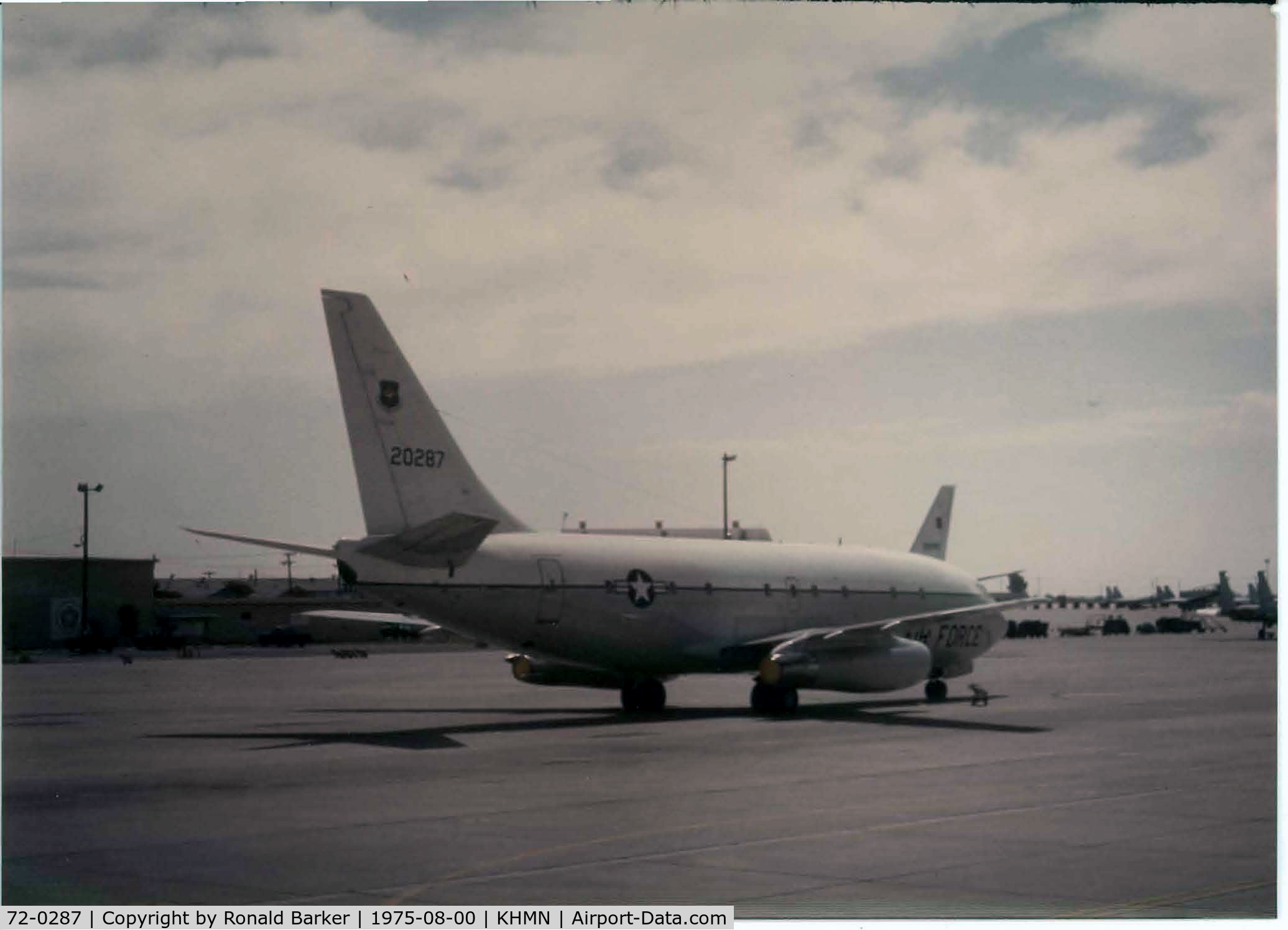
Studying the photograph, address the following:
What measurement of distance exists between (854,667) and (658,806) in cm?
1582

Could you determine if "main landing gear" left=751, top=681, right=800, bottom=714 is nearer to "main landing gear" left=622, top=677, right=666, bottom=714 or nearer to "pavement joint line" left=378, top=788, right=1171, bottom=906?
"main landing gear" left=622, top=677, right=666, bottom=714

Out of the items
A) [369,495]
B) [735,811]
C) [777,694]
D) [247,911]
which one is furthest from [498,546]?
[247,911]

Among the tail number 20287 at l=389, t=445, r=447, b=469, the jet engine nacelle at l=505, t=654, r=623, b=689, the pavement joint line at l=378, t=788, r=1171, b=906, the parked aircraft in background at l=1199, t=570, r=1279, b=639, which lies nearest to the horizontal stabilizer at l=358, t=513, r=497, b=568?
the tail number 20287 at l=389, t=445, r=447, b=469

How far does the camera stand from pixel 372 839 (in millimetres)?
14297

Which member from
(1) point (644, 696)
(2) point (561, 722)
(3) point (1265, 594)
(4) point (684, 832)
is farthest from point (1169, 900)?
(3) point (1265, 594)

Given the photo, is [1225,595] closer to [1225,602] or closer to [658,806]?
[1225,602]

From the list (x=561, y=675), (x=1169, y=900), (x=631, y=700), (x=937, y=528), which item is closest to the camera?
(x=1169, y=900)

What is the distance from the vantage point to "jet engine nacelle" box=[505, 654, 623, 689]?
1284 inches

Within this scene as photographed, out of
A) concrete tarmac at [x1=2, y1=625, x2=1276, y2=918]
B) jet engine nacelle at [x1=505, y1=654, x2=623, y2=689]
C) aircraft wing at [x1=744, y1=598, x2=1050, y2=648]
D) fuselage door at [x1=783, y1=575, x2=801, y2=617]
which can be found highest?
fuselage door at [x1=783, y1=575, x2=801, y2=617]

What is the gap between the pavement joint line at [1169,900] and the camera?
1084 cm

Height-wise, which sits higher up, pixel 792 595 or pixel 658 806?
pixel 792 595

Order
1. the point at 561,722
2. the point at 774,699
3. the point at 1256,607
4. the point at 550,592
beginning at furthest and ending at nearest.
A: the point at 1256,607
the point at 774,699
the point at 561,722
the point at 550,592

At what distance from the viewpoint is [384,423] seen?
2669 cm

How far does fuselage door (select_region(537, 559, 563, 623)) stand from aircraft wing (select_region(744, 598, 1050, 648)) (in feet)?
17.5
